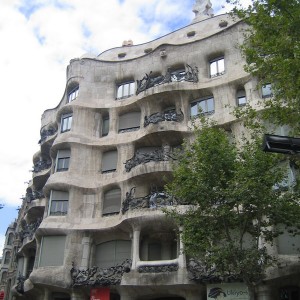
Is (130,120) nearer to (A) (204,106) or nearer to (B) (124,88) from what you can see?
(B) (124,88)

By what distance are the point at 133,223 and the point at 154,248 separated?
2305mm

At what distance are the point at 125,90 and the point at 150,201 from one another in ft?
31.9

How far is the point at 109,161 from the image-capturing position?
2727 centimetres

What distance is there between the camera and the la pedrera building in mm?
21453

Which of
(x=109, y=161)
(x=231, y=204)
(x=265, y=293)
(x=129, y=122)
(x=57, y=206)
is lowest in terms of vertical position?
(x=265, y=293)

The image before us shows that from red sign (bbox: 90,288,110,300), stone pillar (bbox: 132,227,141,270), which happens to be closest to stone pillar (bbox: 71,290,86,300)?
red sign (bbox: 90,288,110,300)

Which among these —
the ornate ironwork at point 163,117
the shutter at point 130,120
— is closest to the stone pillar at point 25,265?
the shutter at point 130,120

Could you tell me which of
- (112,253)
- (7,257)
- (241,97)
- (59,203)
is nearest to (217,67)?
(241,97)

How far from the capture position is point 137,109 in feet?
92.1

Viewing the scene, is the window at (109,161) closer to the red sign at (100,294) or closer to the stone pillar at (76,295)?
the red sign at (100,294)

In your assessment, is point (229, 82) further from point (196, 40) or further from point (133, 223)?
point (133, 223)

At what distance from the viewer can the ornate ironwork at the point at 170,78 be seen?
26.8 metres

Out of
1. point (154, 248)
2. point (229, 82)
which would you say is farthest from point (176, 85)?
point (154, 248)

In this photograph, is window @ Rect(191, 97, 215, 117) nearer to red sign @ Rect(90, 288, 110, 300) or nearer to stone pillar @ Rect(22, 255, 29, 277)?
red sign @ Rect(90, 288, 110, 300)
